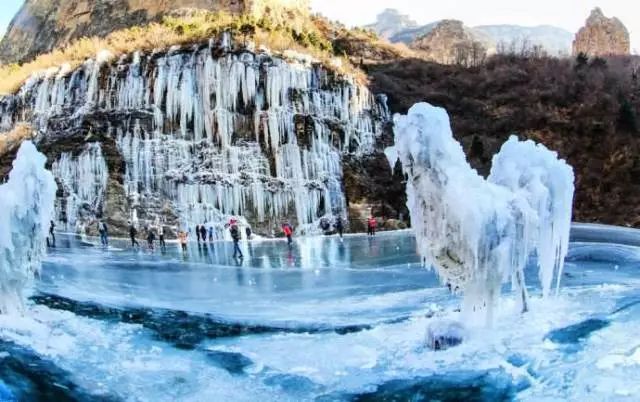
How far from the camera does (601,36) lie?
65.3 meters

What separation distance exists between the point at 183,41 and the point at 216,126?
4.90 m

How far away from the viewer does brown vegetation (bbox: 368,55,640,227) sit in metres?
30.2

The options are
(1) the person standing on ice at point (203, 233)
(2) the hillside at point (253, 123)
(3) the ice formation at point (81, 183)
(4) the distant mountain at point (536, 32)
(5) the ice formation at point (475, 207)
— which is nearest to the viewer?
(5) the ice formation at point (475, 207)

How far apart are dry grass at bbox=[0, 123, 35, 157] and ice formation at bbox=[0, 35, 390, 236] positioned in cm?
58

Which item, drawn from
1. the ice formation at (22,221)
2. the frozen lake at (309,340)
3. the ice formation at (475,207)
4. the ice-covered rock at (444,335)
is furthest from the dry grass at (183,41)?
the ice-covered rock at (444,335)

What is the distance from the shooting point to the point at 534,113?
3562cm

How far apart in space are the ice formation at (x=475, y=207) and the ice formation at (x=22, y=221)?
17.1ft

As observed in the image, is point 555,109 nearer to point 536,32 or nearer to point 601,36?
point 601,36

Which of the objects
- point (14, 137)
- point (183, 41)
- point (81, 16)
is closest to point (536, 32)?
point (81, 16)

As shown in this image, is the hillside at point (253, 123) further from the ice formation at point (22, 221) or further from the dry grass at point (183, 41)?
the ice formation at point (22, 221)

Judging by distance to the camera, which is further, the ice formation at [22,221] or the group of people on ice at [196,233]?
the group of people on ice at [196,233]

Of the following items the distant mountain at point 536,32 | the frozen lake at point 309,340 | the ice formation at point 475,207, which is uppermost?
the distant mountain at point 536,32

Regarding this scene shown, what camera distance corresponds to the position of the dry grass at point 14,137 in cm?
3028

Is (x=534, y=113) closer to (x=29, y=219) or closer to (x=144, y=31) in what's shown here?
(x=144, y=31)
